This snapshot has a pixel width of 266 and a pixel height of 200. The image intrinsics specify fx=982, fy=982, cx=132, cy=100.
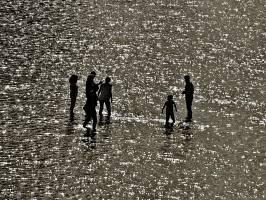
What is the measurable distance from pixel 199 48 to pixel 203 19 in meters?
7.76

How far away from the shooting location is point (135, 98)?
1516 inches

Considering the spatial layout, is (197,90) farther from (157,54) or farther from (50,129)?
(50,129)

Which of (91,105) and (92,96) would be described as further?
→ (92,96)

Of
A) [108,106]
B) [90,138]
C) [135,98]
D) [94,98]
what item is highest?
[94,98]

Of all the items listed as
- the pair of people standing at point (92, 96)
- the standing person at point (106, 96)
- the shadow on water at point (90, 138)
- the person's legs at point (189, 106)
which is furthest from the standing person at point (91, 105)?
the person's legs at point (189, 106)

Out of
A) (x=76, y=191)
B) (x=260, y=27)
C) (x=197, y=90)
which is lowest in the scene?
(x=76, y=191)

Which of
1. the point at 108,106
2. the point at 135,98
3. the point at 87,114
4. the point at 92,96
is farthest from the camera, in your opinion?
the point at 135,98

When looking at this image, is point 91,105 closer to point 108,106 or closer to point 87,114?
point 87,114

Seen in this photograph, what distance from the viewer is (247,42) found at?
53062 millimetres

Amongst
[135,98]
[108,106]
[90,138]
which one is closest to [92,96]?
[90,138]

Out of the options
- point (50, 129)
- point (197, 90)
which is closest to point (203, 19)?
point (197, 90)

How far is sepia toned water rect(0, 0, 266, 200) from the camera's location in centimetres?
2775

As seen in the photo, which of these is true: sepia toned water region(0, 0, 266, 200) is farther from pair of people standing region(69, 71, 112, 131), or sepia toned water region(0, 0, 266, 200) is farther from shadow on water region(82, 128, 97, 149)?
pair of people standing region(69, 71, 112, 131)

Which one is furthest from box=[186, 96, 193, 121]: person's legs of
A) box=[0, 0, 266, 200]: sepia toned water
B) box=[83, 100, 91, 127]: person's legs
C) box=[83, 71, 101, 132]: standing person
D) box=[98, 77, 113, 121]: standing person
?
box=[83, 100, 91, 127]: person's legs
